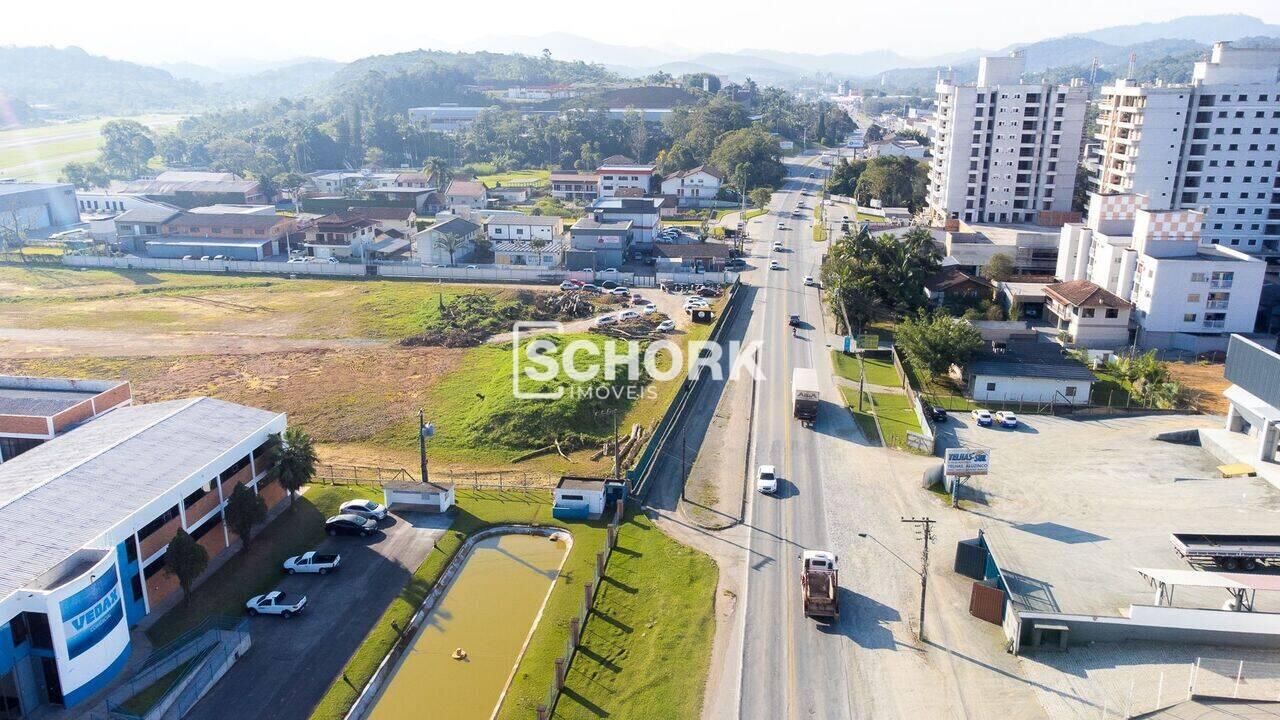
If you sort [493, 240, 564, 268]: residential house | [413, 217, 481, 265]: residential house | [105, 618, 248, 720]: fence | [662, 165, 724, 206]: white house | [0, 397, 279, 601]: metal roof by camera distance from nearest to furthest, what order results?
[105, 618, 248, 720]: fence → [0, 397, 279, 601]: metal roof → [493, 240, 564, 268]: residential house → [413, 217, 481, 265]: residential house → [662, 165, 724, 206]: white house

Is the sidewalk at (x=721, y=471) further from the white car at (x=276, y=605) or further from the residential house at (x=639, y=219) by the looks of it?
the residential house at (x=639, y=219)

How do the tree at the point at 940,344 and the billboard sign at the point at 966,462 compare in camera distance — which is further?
the tree at the point at 940,344

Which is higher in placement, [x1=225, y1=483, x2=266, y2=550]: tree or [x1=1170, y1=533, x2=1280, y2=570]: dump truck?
[x1=225, y1=483, x2=266, y2=550]: tree

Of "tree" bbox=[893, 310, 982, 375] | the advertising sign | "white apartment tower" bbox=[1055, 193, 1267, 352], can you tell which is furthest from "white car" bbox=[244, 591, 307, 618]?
"white apartment tower" bbox=[1055, 193, 1267, 352]

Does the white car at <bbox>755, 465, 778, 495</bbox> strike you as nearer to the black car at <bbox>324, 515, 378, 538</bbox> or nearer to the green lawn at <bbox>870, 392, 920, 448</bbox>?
the green lawn at <bbox>870, 392, 920, 448</bbox>

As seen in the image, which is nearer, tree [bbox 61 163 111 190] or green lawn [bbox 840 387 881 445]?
green lawn [bbox 840 387 881 445]

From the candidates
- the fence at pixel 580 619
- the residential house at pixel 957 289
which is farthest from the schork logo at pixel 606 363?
the residential house at pixel 957 289

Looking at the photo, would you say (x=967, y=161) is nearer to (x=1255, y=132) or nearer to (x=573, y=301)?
(x=1255, y=132)
